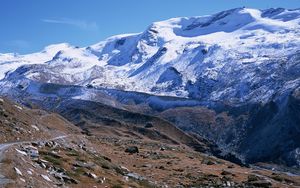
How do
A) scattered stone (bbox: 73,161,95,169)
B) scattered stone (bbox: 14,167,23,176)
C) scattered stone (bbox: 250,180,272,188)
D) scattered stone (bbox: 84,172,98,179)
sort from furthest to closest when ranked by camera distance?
1. scattered stone (bbox: 250,180,272,188)
2. scattered stone (bbox: 73,161,95,169)
3. scattered stone (bbox: 84,172,98,179)
4. scattered stone (bbox: 14,167,23,176)

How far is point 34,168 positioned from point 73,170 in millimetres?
8359

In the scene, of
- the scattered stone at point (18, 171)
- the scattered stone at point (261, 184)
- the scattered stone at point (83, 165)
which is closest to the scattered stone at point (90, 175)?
the scattered stone at point (83, 165)

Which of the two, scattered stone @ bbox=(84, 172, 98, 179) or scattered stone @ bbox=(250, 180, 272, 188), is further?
scattered stone @ bbox=(250, 180, 272, 188)

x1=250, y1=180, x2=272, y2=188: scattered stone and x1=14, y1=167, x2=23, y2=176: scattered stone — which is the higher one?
x1=14, y1=167, x2=23, y2=176: scattered stone

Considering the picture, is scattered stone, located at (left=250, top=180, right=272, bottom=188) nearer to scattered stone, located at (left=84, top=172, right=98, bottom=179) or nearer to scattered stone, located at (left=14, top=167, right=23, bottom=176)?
scattered stone, located at (left=84, top=172, right=98, bottom=179)

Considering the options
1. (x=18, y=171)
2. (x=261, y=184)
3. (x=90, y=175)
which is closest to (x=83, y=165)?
(x=90, y=175)

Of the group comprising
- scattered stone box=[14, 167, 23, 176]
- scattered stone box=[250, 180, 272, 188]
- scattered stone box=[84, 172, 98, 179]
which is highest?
scattered stone box=[14, 167, 23, 176]

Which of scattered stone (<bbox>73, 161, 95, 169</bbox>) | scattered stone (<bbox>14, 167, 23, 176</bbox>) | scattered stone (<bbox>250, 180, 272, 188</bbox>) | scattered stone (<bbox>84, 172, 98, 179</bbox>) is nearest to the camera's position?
scattered stone (<bbox>14, 167, 23, 176</bbox>)

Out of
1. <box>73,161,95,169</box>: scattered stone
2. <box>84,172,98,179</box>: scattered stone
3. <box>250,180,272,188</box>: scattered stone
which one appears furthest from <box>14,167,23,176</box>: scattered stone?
<box>250,180,272,188</box>: scattered stone

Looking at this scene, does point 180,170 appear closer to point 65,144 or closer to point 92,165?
point 65,144

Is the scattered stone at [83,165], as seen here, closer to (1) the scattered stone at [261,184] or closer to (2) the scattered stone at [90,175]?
(2) the scattered stone at [90,175]

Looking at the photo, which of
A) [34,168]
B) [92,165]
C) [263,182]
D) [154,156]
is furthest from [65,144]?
[154,156]

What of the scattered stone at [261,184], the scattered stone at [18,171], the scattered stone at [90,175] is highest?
the scattered stone at [18,171]

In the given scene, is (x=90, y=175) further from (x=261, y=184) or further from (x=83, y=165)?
(x=261, y=184)
